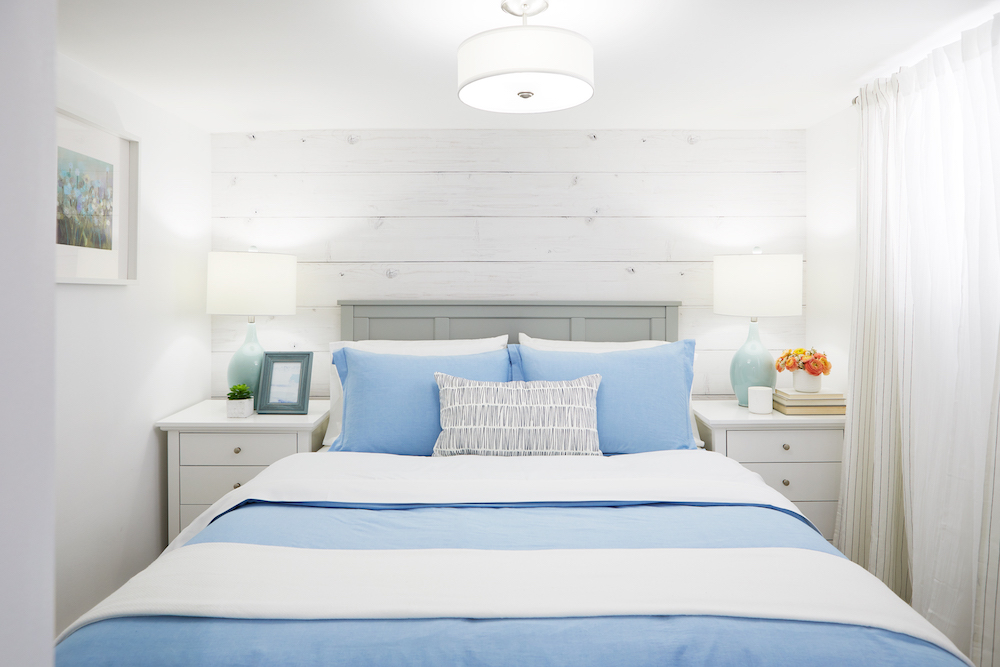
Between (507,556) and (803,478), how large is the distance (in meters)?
1.95

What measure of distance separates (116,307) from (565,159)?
2.23 meters

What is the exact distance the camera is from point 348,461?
213 centimetres

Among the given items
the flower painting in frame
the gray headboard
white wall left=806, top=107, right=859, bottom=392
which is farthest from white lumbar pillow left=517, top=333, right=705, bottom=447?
the flower painting in frame

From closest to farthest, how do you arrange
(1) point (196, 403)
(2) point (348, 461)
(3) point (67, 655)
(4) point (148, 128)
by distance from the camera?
(3) point (67, 655) < (2) point (348, 461) < (4) point (148, 128) < (1) point (196, 403)

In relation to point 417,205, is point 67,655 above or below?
below

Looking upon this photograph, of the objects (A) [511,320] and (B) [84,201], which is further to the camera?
(A) [511,320]

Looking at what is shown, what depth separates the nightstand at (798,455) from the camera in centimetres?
271

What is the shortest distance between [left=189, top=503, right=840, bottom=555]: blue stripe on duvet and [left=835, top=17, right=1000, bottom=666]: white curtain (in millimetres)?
752

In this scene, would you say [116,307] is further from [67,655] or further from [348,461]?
[67,655]

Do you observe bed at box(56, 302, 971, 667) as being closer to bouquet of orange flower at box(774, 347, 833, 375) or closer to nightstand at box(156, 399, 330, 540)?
nightstand at box(156, 399, 330, 540)

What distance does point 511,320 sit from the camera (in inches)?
124

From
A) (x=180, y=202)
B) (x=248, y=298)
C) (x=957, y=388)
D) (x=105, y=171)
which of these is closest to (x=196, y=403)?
(x=248, y=298)

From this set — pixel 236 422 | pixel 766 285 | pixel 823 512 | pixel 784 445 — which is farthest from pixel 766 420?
pixel 236 422

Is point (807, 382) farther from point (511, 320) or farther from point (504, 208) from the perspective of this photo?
point (504, 208)
